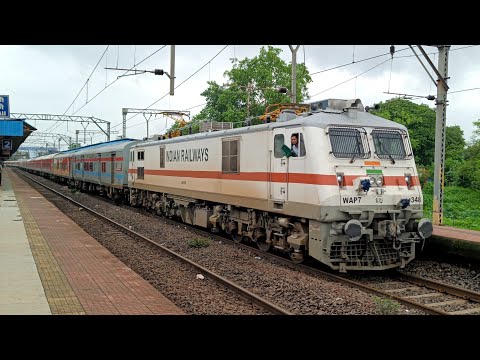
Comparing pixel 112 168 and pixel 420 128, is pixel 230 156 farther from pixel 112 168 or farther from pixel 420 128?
pixel 420 128

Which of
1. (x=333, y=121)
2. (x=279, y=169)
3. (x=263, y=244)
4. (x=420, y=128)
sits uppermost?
(x=420, y=128)

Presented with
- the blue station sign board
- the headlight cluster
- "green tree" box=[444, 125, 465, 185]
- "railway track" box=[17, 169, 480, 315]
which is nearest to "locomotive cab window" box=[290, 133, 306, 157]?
the headlight cluster

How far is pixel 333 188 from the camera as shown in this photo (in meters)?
9.68

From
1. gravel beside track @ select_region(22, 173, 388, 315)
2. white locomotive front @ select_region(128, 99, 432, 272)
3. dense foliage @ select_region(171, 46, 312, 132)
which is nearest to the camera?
gravel beside track @ select_region(22, 173, 388, 315)

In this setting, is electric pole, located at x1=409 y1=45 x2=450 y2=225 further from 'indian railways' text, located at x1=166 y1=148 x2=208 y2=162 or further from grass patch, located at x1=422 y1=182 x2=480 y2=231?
grass patch, located at x1=422 y1=182 x2=480 y2=231

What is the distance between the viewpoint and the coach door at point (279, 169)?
1091 centimetres

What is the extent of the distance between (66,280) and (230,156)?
6.01m

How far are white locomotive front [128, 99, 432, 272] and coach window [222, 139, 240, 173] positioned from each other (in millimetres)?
58

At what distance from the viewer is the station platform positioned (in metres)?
7.22

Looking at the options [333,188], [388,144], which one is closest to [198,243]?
[333,188]

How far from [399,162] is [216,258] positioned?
16.0ft
